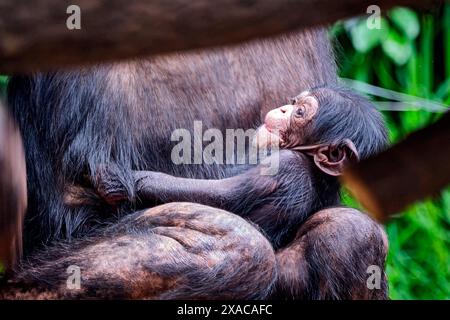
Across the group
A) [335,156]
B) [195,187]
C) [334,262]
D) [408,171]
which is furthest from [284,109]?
[408,171]

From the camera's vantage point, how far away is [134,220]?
6.93ft

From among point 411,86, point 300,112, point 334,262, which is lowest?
point 334,262

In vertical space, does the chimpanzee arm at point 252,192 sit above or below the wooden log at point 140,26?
below

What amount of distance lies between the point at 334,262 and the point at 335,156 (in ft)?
0.99

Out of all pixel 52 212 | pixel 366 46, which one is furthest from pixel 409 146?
pixel 366 46

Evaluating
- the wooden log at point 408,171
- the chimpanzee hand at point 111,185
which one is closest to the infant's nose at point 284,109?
the chimpanzee hand at point 111,185

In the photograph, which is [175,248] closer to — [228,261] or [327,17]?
[228,261]

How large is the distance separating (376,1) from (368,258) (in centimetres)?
146

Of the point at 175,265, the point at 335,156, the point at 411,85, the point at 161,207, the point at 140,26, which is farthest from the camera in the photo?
the point at 411,85

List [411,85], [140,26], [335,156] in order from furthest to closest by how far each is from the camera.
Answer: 1. [411,85]
2. [335,156]
3. [140,26]

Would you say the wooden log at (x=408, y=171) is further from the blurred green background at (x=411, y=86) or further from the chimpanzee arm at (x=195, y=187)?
the blurred green background at (x=411, y=86)

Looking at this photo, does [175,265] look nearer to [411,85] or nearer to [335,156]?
[335,156]

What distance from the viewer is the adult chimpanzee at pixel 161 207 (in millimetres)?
1974

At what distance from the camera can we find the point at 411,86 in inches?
150
